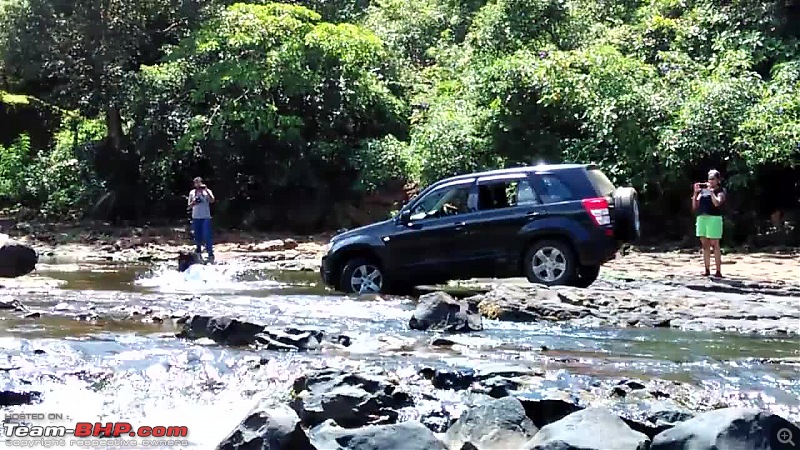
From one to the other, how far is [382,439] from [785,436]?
2.21 m

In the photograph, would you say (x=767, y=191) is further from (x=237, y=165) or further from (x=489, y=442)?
(x=489, y=442)

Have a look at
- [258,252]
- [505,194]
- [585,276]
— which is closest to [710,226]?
[585,276]

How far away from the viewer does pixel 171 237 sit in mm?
24516

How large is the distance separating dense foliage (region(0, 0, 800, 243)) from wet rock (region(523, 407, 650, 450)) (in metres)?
14.3

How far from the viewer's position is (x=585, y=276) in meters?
13.2

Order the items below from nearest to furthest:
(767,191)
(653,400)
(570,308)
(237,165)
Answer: (653,400) < (570,308) < (767,191) < (237,165)

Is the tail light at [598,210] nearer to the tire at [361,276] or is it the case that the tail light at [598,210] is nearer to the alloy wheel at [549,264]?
the alloy wheel at [549,264]

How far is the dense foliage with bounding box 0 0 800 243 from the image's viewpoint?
2050 centimetres

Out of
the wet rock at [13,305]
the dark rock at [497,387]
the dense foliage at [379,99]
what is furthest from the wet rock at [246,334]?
the dense foliage at [379,99]

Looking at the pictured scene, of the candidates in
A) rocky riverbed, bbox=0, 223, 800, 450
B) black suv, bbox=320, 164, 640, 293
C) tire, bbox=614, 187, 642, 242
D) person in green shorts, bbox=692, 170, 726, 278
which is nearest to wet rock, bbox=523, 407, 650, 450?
rocky riverbed, bbox=0, 223, 800, 450

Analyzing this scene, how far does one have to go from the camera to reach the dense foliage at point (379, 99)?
807 inches

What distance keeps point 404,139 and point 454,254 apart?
43.1 feet

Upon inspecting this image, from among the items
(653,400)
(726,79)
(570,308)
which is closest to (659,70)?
(726,79)

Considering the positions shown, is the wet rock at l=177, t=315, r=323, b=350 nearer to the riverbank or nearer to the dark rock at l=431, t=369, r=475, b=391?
the dark rock at l=431, t=369, r=475, b=391
